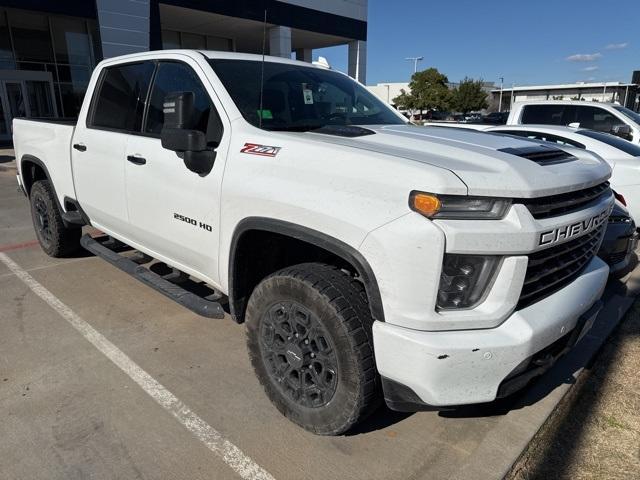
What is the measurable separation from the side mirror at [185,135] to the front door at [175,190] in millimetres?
75

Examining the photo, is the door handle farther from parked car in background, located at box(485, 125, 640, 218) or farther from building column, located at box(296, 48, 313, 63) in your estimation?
building column, located at box(296, 48, 313, 63)

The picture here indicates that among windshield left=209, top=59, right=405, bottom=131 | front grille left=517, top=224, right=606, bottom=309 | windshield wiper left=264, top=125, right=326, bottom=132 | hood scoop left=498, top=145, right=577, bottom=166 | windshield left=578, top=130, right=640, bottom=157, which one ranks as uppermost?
windshield left=209, top=59, right=405, bottom=131

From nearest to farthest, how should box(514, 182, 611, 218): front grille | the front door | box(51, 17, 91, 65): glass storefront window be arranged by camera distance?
box(514, 182, 611, 218): front grille
the front door
box(51, 17, 91, 65): glass storefront window

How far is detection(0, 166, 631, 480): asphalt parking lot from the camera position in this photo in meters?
2.44

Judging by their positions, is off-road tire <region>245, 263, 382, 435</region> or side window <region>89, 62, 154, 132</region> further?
side window <region>89, 62, 154, 132</region>

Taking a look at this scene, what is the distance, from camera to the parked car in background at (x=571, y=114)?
9070 mm

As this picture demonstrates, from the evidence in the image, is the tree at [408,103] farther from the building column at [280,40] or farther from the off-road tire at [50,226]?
the off-road tire at [50,226]

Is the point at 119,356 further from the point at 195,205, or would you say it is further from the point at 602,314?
the point at 602,314

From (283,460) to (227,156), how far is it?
1639 mm

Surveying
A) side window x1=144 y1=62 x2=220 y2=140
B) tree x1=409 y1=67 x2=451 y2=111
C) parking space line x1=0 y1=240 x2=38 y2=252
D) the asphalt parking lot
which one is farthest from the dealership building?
tree x1=409 y1=67 x2=451 y2=111

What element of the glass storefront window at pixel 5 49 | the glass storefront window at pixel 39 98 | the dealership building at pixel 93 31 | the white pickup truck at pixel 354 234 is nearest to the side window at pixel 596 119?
the white pickup truck at pixel 354 234

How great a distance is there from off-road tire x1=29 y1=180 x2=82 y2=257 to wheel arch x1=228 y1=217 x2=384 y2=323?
10.3ft

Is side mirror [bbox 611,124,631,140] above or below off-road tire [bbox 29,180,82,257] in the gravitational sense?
above

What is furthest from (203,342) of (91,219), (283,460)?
(91,219)
